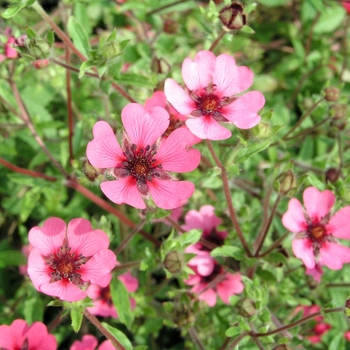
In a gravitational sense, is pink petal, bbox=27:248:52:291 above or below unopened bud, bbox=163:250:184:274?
below

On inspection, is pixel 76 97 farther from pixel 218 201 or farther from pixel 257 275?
pixel 257 275

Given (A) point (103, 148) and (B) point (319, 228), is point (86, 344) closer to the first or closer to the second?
(A) point (103, 148)

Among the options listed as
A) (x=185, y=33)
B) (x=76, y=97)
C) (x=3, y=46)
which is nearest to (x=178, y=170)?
(x=3, y=46)

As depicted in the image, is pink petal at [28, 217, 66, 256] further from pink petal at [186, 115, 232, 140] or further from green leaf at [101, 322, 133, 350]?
pink petal at [186, 115, 232, 140]

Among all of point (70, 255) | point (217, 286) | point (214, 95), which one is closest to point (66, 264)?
point (70, 255)

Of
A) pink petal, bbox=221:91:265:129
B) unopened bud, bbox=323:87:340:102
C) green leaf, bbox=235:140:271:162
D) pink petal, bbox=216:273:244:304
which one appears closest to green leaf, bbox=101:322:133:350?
pink petal, bbox=216:273:244:304
